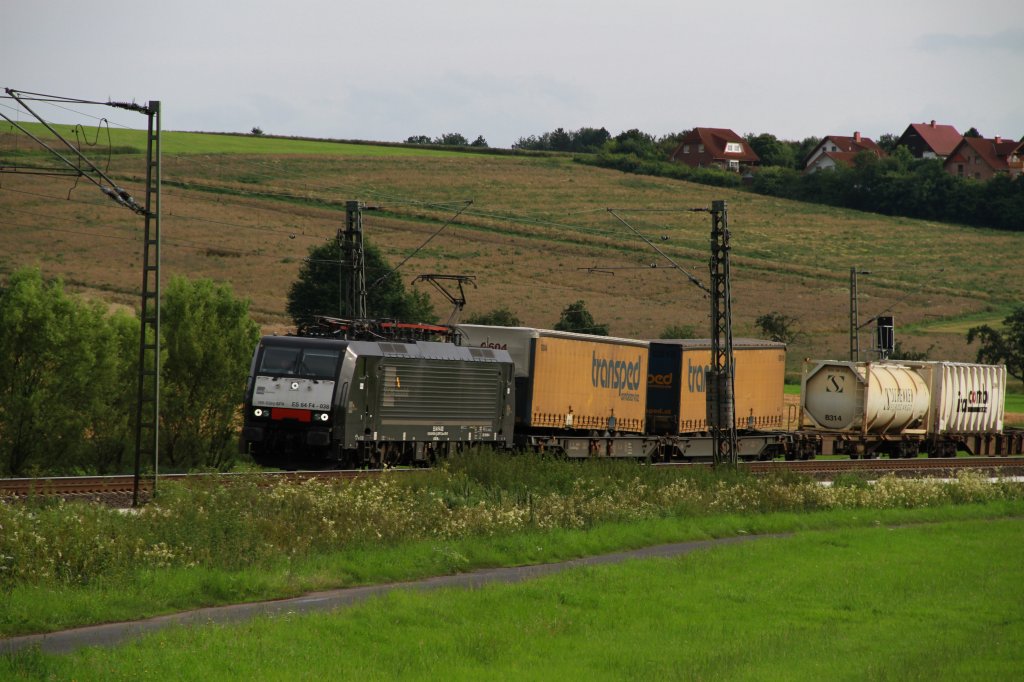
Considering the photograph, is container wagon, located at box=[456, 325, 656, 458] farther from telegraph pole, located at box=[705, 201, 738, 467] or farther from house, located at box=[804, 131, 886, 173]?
house, located at box=[804, 131, 886, 173]

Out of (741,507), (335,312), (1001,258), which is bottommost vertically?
(741,507)

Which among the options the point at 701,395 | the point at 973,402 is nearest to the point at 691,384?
the point at 701,395

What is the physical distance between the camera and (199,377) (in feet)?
117

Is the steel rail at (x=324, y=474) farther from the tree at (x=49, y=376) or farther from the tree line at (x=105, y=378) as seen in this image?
the tree line at (x=105, y=378)

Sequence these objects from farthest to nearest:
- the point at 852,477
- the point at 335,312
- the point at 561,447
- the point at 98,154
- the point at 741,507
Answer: the point at 98,154 → the point at 335,312 → the point at 561,447 → the point at 852,477 → the point at 741,507

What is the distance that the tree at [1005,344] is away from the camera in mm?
74688

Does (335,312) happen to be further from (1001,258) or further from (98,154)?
(1001,258)

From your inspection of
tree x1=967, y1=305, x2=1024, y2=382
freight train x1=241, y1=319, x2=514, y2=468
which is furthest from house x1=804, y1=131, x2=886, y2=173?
freight train x1=241, y1=319, x2=514, y2=468

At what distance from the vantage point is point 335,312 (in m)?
63.8

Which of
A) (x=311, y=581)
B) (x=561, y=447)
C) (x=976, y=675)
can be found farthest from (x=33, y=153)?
(x=976, y=675)

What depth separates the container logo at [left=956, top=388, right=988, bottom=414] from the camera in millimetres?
49781

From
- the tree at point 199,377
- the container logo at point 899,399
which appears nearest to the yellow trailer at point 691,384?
the container logo at point 899,399

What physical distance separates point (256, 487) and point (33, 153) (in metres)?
71.0

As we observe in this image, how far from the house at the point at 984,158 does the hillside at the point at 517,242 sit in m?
41.3
